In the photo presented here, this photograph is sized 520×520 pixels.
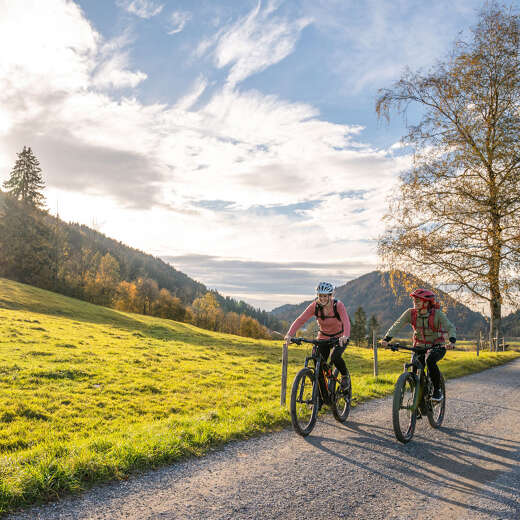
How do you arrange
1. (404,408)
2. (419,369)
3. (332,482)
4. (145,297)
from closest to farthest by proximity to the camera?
(332,482) → (404,408) → (419,369) → (145,297)

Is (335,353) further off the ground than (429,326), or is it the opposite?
(429,326)

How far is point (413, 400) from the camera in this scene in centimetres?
705

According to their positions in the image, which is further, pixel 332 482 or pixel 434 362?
pixel 434 362

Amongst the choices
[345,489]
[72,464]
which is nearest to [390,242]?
[345,489]

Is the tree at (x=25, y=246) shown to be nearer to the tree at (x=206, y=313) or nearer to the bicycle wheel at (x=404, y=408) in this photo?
the tree at (x=206, y=313)

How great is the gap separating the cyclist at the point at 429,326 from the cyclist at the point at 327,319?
90 centimetres

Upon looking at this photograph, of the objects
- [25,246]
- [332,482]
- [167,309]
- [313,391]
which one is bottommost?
[332,482]

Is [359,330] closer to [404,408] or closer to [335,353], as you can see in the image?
[335,353]

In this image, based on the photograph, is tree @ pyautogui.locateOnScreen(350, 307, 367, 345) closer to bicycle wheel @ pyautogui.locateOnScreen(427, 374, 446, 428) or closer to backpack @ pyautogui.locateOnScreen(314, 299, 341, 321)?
bicycle wheel @ pyautogui.locateOnScreen(427, 374, 446, 428)

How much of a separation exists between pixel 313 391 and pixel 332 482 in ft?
7.37

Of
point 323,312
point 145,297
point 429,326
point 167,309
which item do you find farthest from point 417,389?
point 145,297

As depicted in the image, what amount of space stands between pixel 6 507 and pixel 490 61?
23.7 metres

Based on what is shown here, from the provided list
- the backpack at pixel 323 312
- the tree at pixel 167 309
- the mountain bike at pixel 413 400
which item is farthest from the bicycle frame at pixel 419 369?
the tree at pixel 167 309

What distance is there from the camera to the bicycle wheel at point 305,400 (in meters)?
6.84
